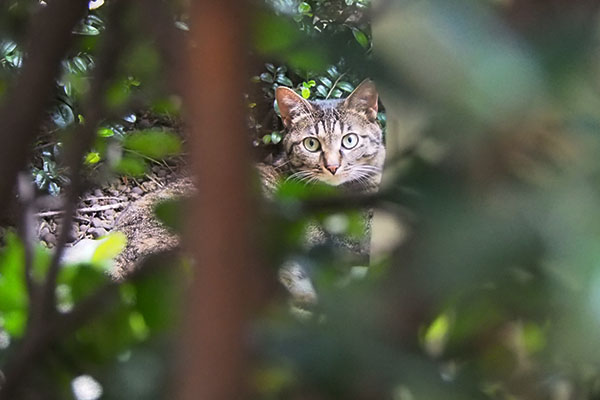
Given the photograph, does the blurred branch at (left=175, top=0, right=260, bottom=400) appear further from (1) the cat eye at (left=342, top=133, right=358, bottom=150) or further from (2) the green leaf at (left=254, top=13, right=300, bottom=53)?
(1) the cat eye at (left=342, top=133, right=358, bottom=150)

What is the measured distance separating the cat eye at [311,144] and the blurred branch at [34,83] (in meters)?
1.63

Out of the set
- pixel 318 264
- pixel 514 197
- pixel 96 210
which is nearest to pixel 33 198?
pixel 318 264

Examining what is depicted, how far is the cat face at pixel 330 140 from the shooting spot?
6.05 ft

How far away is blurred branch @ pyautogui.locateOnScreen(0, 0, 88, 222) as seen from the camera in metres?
0.29

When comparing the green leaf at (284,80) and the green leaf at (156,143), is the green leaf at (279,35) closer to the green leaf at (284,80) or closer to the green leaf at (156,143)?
the green leaf at (156,143)

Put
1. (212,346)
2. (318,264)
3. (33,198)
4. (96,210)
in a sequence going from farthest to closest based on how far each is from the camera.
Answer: (96,210) < (33,198) < (318,264) < (212,346)

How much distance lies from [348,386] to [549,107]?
0.29 feet

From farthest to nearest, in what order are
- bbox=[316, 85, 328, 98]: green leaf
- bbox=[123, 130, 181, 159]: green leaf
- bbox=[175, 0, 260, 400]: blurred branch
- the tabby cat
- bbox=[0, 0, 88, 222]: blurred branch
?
bbox=[316, 85, 328, 98]: green leaf < the tabby cat < bbox=[123, 130, 181, 159]: green leaf < bbox=[0, 0, 88, 222]: blurred branch < bbox=[175, 0, 260, 400]: blurred branch

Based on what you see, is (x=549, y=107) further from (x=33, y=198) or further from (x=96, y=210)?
(x=96, y=210)

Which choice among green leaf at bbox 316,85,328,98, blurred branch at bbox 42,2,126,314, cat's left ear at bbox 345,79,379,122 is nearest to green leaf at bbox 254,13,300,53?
blurred branch at bbox 42,2,126,314

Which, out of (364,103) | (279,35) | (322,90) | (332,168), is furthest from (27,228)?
(322,90)

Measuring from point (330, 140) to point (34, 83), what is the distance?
1.61 meters

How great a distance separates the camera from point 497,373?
0.24 m

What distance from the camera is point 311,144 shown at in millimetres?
1935
